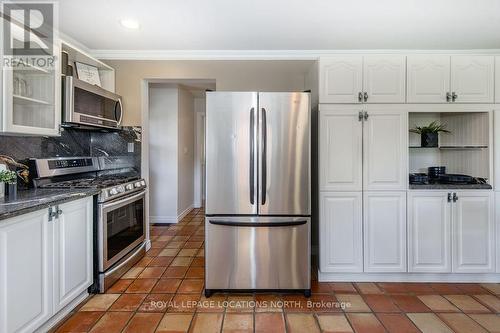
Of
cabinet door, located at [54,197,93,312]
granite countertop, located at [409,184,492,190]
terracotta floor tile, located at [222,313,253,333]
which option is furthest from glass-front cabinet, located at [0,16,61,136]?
granite countertop, located at [409,184,492,190]

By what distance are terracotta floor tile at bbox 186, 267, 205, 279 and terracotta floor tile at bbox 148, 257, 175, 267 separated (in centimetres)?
32

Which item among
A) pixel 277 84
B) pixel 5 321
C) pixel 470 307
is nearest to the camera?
pixel 5 321

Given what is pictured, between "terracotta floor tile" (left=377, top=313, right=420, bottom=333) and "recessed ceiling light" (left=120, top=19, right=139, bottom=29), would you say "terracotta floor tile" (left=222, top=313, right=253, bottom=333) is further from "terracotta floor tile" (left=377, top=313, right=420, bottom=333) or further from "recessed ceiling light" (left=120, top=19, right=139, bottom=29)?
"recessed ceiling light" (left=120, top=19, right=139, bottom=29)

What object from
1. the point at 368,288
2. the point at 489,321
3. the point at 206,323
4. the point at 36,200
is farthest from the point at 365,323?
the point at 36,200

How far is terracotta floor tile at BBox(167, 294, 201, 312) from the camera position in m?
2.22

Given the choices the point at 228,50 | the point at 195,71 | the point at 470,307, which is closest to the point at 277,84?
the point at 228,50

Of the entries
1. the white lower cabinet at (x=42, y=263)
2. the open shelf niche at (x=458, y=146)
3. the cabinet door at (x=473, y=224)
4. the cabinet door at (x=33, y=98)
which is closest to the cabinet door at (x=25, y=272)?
the white lower cabinet at (x=42, y=263)

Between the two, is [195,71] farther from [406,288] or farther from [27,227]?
[406,288]

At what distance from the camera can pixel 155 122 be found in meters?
4.83

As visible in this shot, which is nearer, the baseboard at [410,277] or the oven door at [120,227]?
the oven door at [120,227]

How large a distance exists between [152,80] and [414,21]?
2.79m

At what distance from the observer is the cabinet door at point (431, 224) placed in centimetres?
265

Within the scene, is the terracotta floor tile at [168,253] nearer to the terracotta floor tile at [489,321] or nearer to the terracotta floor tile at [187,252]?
the terracotta floor tile at [187,252]

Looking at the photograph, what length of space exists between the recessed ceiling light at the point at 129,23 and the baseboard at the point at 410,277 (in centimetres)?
286
